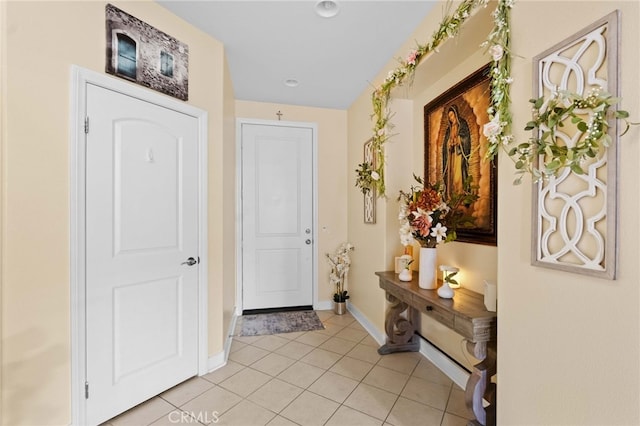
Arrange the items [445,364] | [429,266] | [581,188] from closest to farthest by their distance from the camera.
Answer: [581,188]
[429,266]
[445,364]

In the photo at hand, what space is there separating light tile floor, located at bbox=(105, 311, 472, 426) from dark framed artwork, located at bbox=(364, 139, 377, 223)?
126 cm

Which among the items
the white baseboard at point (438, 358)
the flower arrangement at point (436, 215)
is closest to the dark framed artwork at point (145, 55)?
the flower arrangement at point (436, 215)

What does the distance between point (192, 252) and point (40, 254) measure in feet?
2.70

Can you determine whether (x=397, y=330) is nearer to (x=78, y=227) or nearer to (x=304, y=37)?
(x=78, y=227)

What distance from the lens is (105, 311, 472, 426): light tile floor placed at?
1689mm

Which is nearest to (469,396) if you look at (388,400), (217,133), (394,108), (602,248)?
(388,400)

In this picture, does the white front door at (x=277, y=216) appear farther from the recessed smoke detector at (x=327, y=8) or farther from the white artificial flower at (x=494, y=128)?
the white artificial flower at (x=494, y=128)

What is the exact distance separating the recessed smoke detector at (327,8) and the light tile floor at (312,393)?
8.58 ft

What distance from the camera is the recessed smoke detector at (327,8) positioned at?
181cm

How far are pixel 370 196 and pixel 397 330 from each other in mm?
1306

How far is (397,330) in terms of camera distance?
248 cm

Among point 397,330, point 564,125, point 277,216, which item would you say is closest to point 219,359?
point 397,330

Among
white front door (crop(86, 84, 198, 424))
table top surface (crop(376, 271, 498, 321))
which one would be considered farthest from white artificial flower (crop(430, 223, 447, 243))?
white front door (crop(86, 84, 198, 424))

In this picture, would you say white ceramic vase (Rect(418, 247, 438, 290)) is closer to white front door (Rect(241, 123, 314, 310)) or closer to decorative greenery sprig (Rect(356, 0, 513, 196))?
decorative greenery sprig (Rect(356, 0, 513, 196))
